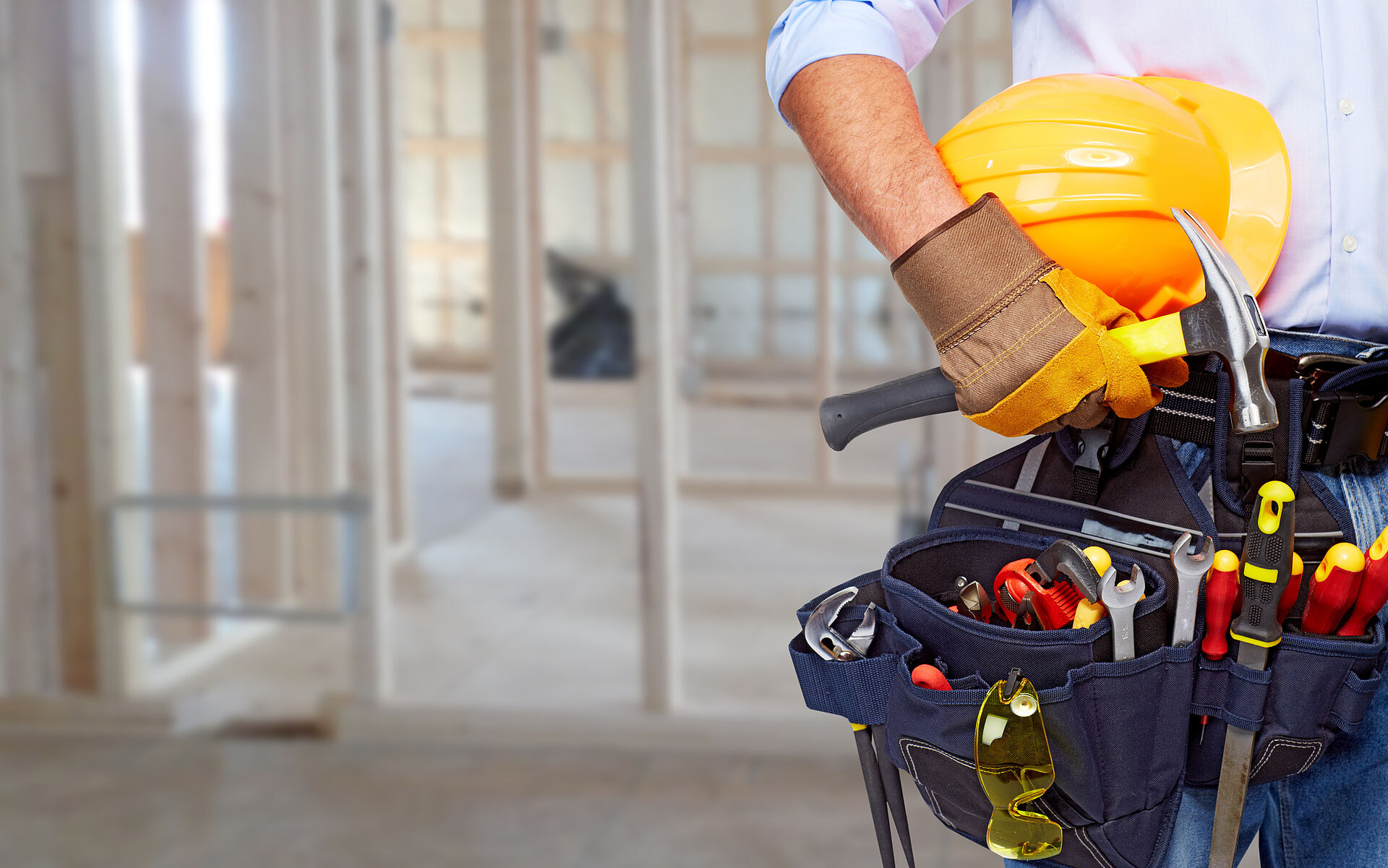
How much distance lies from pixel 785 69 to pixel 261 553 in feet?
10.7

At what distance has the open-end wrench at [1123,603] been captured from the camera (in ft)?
2.40

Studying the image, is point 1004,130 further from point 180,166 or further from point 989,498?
point 180,166

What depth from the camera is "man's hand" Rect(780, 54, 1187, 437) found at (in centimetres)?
72

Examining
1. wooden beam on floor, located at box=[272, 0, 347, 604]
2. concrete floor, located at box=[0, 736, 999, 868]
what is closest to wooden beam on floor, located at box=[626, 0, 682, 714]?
concrete floor, located at box=[0, 736, 999, 868]

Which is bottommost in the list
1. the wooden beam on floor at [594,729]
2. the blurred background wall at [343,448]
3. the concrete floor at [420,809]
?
the concrete floor at [420,809]

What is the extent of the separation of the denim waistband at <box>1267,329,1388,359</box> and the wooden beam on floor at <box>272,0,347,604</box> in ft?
7.99

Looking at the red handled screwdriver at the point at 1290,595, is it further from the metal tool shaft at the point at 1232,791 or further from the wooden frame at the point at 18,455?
the wooden frame at the point at 18,455

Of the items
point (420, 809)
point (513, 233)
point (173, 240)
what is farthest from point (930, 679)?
point (513, 233)

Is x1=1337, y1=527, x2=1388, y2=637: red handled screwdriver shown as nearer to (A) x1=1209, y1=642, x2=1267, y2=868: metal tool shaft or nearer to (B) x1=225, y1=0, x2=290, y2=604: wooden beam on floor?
(A) x1=1209, y1=642, x2=1267, y2=868: metal tool shaft

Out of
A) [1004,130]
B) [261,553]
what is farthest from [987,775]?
[261,553]

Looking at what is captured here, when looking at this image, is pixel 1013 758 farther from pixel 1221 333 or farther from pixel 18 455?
pixel 18 455

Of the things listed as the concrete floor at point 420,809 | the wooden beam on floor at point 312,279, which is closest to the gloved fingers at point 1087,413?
the concrete floor at point 420,809

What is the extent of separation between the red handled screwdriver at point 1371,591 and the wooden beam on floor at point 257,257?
330 centimetres

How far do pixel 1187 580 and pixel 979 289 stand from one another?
0.71ft
